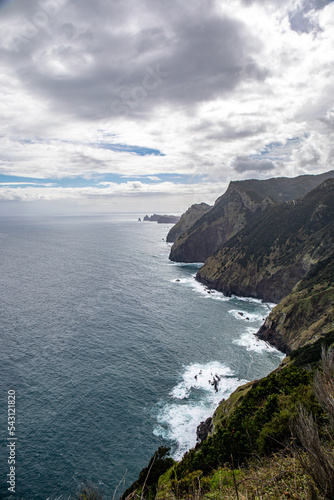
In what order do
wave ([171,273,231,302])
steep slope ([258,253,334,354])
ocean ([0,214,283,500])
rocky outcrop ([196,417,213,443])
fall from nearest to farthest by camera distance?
ocean ([0,214,283,500])
rocky outcrop ([196,417,213,443])
steep slope ([258,253,334,354])
wave ([171,273,231,302])

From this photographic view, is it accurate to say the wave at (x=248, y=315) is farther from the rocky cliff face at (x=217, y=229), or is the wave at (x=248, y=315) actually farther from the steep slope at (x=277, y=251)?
the rocky cliff face at (x=217, y=229)

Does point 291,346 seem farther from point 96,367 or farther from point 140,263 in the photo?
point 140,263

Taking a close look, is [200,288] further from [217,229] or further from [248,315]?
[217,229]

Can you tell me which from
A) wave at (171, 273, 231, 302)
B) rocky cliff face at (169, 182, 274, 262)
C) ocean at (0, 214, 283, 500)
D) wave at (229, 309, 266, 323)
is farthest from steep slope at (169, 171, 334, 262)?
wave at (229, 309, 266, 323)

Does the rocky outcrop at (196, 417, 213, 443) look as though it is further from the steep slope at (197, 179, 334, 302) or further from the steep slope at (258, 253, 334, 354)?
the steep slope at (197, 179, 334, 302)

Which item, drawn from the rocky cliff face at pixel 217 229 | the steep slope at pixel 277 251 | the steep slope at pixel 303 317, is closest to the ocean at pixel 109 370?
the steep slope at pixel 303 317

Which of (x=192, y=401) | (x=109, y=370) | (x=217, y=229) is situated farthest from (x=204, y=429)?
(x=217, y=229)

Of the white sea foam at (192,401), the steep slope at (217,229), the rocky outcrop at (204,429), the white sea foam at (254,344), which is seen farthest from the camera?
the steep slope at (217,229)
